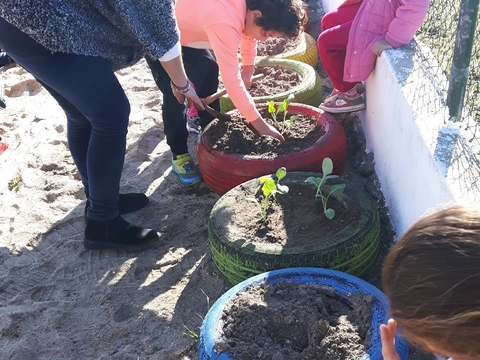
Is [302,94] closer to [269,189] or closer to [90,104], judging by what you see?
[269,189]

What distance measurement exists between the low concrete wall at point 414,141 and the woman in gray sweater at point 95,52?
0.98 m

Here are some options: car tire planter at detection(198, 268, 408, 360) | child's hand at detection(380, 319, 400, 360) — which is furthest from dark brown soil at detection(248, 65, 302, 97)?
child's hand at detection(380, 319, 400, 360)

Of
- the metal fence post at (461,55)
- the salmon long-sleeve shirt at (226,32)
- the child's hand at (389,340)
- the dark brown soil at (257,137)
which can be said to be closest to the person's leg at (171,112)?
the dark brown soil at (257,137)

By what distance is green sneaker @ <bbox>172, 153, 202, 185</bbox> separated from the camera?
328cm

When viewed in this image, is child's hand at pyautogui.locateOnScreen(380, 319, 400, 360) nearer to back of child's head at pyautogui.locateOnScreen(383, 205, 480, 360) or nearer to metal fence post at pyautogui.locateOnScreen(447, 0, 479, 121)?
back of child's head at pyautogui.locateOnScreen(383, 205, 480, 360)

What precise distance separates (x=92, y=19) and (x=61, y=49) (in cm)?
16

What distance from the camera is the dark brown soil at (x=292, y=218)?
2.32 meters

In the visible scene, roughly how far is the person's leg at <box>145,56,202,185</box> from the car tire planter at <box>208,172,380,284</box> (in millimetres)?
884

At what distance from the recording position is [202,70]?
10.9ft

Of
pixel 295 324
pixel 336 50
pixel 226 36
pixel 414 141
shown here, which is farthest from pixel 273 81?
pixel 295 324

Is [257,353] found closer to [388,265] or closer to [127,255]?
[388,265]

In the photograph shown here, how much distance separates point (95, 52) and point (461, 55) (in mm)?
1367

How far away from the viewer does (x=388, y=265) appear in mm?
1243

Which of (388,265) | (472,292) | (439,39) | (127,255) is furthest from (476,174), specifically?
(127,255)
